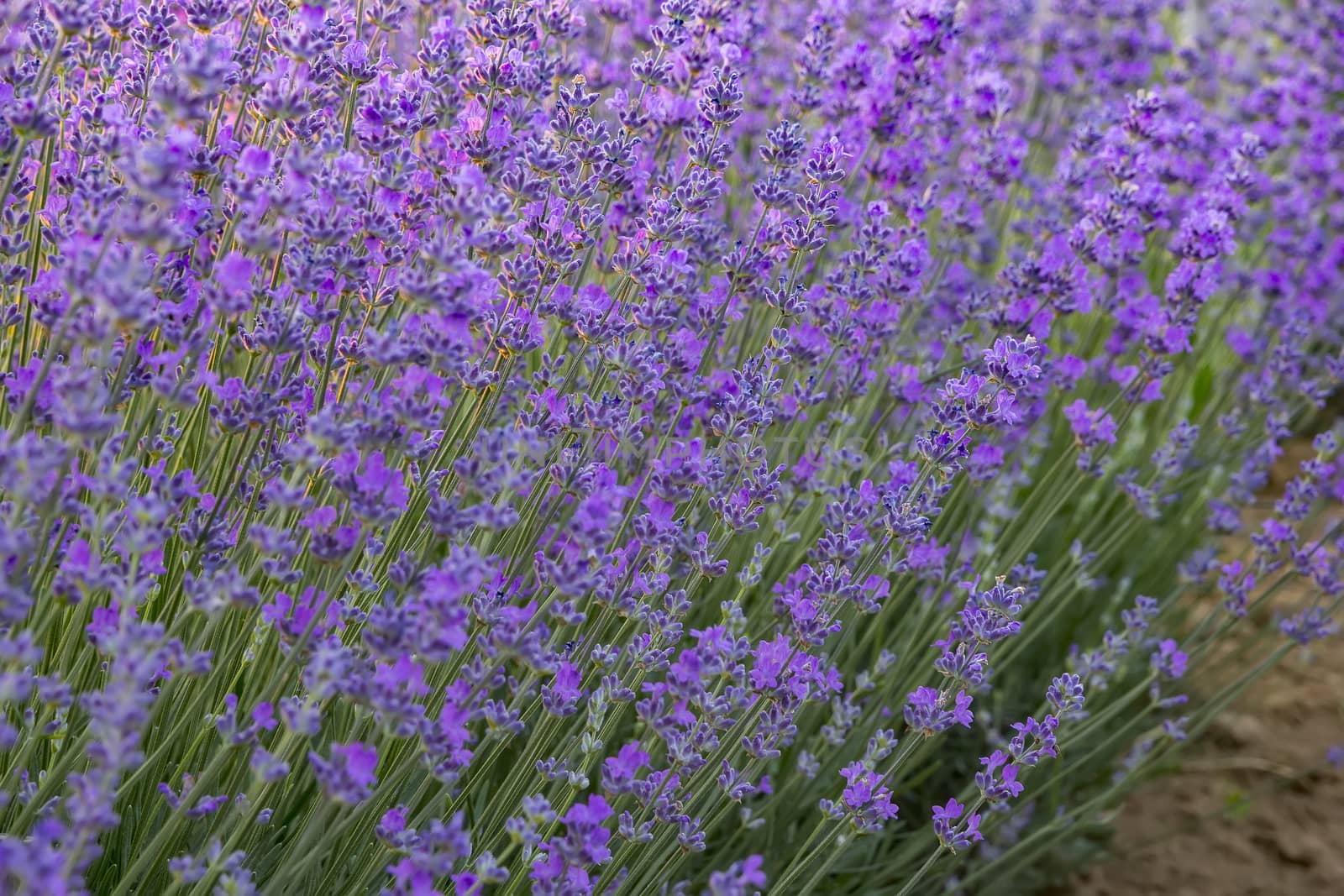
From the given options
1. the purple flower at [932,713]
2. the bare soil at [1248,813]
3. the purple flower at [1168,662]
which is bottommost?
the bare soil at [1248,813]

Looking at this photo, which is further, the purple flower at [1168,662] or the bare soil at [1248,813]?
the bare soil at [1248,813]

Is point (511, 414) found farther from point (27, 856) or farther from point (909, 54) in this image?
point (909, 54)

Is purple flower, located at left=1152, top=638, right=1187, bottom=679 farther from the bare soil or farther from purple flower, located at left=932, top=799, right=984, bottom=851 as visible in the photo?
purple flower, located at left=932, top=799, right=984, bottom=851

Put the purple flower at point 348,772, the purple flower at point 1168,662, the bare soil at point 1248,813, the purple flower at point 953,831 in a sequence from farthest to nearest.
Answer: the bare soil at point 1248,813
the purple flower at point 1168,662
the purple flower at point 953,831
the purple flower at point 348,772

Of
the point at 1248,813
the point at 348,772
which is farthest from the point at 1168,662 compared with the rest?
the point at 348,772

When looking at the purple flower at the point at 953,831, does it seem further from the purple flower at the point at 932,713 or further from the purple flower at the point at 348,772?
the purple flower at the point at 348,772

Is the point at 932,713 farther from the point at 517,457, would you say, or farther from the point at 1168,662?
the point at 1168,662

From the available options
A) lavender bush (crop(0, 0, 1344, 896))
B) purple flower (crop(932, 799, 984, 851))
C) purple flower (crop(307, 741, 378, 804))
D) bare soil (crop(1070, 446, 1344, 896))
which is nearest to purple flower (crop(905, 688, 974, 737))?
lavender bush (crop(0, 0, 1344, 896))

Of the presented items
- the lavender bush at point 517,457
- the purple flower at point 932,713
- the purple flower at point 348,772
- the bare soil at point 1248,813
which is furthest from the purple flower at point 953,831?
the bare soil at point 1248,813

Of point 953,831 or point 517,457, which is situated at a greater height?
point 517,457
